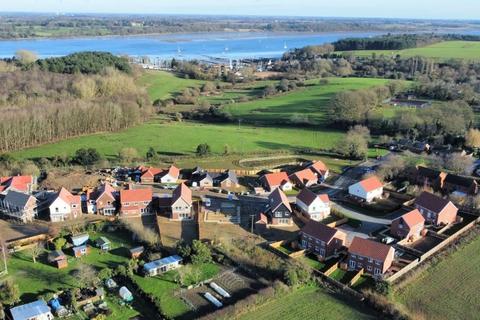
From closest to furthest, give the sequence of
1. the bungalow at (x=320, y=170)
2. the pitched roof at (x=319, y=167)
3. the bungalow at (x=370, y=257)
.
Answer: the bungalow at (x=370, y=257) < the bungalow at (x=320, y=170) < the pitched roof at (x=319, y=167)

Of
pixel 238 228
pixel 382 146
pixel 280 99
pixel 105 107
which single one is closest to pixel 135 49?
pixel 280 99

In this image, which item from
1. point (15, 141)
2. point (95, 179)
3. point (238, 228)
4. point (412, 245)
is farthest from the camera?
point (15, 141)

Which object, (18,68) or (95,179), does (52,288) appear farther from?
(18,68)

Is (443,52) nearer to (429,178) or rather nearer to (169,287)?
(429,178)

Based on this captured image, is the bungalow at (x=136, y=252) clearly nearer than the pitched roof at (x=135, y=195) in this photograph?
Yes

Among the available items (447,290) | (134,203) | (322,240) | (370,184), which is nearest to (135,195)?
(134,203)

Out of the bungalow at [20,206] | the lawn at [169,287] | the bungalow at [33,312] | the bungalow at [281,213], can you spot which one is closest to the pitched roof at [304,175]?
the bungalow at [281,213]

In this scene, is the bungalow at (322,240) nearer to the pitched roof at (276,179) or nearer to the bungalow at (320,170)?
the pitched roof at (276,179)
